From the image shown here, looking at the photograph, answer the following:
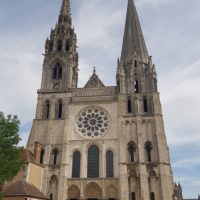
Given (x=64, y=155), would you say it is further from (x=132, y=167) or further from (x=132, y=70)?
(x=132, y=70)

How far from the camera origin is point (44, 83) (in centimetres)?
3553

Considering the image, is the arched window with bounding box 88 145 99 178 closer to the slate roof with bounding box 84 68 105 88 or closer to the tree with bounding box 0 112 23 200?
the slate roof with bounding box 84 68 105 88

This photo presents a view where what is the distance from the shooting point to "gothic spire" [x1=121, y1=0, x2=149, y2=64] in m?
36.9

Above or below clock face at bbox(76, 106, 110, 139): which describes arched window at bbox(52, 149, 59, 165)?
below

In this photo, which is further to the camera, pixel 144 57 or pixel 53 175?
pixel 144 57

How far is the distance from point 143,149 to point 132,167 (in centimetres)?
239

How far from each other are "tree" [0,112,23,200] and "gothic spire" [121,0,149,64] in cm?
2375

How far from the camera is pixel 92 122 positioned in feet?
107

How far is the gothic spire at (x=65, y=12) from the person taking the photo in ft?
140

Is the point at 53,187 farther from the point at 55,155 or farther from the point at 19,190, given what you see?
the point at 19,190

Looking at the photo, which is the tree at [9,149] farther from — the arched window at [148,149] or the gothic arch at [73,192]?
the arched window at [148,149]

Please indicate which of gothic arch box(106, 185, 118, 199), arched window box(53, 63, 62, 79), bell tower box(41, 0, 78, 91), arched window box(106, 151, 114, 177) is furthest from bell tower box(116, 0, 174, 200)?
arched window box(53, 63, 62, 79)

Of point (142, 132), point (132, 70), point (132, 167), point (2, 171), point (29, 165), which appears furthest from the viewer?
point (132, 70)

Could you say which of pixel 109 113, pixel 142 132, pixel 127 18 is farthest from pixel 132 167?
pixel 127 18
